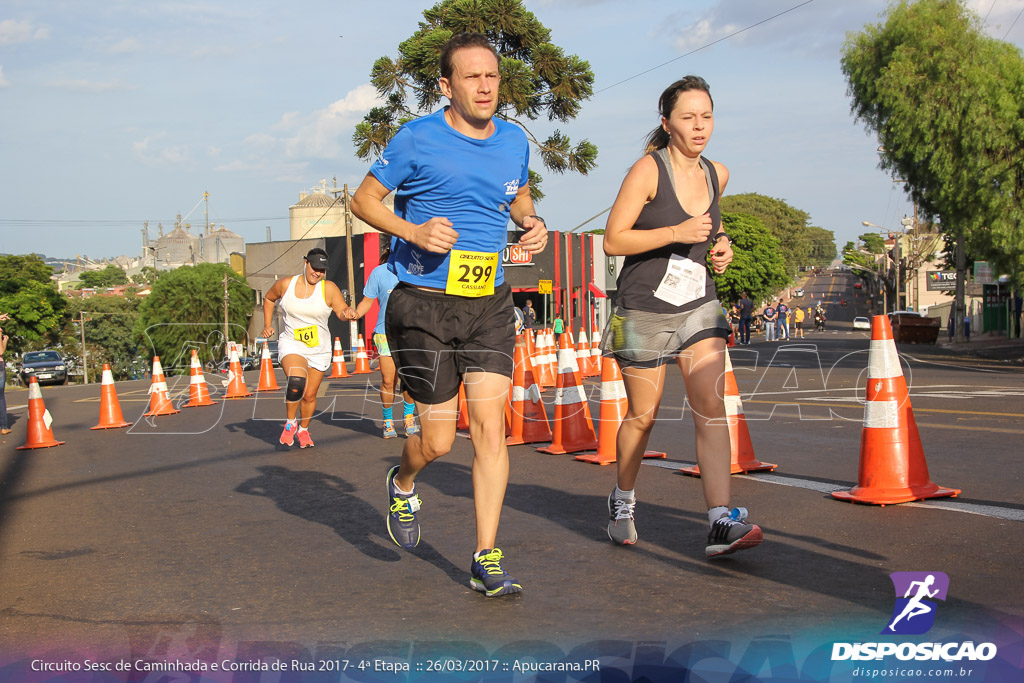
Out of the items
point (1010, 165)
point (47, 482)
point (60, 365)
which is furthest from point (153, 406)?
point (60, 365)

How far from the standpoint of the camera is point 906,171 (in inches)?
1048

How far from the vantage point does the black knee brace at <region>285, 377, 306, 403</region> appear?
8.98 metres

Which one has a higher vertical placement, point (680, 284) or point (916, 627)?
point (680, 284)

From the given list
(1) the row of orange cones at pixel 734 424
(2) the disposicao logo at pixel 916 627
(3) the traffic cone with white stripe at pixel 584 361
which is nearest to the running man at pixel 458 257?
(1) the row of orange cones at pixel 734 424

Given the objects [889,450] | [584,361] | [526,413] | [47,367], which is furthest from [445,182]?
[47,367]

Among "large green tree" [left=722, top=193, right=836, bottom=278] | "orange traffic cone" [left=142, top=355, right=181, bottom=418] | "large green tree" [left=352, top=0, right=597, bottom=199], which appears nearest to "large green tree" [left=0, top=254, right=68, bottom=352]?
"large green tree" [left=352, top=0, right=597, bottom=199]

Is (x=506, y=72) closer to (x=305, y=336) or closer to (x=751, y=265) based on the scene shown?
(x=305, y=336)

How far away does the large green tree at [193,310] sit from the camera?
67312 millimetres

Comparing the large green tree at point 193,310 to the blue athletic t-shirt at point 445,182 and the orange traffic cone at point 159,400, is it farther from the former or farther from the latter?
the blue athletic t-shirt at point 445,182

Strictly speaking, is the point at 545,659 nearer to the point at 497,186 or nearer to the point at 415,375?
the point at 415,375

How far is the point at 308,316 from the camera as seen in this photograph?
→ 922 cm

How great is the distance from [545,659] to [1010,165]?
77.9ft

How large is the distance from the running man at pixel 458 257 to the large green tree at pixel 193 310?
65.7 m

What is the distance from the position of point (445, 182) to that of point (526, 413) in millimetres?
4811
